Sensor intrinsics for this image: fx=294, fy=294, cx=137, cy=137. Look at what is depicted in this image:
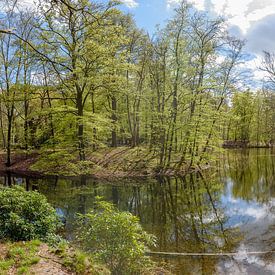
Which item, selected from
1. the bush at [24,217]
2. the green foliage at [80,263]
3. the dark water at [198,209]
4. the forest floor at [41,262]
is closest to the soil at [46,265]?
the forest floor at [41,262]

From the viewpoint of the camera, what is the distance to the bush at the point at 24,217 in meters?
6.78

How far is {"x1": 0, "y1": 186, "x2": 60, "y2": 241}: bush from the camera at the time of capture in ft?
22.2

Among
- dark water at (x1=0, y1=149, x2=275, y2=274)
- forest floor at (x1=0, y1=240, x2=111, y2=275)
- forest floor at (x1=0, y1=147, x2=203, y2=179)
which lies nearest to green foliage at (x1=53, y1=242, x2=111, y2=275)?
forest floor at (x1=0, y1=240, x2=111, y2=275)

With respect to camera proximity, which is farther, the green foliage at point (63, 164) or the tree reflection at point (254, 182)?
the green foliage at point (63, 164)

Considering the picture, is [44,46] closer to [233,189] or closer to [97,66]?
[97,66]

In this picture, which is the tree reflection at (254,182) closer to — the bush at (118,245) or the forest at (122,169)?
the forest at (122,169)

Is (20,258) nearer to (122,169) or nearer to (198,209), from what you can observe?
(198,209)

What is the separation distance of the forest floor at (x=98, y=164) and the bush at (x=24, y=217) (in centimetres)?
1070

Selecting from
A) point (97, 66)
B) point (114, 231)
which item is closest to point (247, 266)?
point (114, 231)

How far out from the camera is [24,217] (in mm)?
7141

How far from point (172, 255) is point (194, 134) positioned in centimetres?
1514

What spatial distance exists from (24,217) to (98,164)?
1414 centimetres

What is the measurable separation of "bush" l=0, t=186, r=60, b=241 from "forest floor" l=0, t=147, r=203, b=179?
35.1 feet

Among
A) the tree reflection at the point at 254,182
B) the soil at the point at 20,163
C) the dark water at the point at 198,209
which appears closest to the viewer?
the dark water at the point at 198,209
